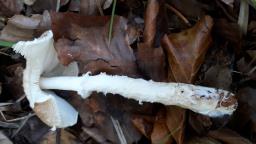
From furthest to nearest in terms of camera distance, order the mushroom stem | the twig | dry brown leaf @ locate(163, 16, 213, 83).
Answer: the twig < dry brown leaf @ locate(163, 16, 213, 83) < the mushroom stem

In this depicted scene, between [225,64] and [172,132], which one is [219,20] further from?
[172,132]

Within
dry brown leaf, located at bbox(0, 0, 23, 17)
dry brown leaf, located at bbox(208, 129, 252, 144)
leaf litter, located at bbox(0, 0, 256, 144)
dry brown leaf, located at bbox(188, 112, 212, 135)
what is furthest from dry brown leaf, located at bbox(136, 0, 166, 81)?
dry brown leaf, located at bbox(0, 0, 23, 17)

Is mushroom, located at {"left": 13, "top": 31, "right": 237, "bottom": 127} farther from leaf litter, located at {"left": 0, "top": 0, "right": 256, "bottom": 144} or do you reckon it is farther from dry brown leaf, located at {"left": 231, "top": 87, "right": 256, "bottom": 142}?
dry brown leaf, located at {"left": 231, "top": 87, "right": 256, "bottom": 142}

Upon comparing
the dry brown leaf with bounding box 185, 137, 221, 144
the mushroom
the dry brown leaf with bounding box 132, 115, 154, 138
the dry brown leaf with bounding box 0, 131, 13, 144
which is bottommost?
the dry brown leaf with bounding box 0, 131, 13, 144

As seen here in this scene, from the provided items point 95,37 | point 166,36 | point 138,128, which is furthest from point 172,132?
point 95,37

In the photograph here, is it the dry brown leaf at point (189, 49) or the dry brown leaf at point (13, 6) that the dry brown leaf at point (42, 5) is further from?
the dry brown leaf at point (189, 49)

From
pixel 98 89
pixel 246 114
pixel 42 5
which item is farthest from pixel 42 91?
pixel 246 114

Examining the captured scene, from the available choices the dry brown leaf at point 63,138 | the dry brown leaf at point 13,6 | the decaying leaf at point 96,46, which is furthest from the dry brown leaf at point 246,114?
the dry brown leaf at point 13,6
